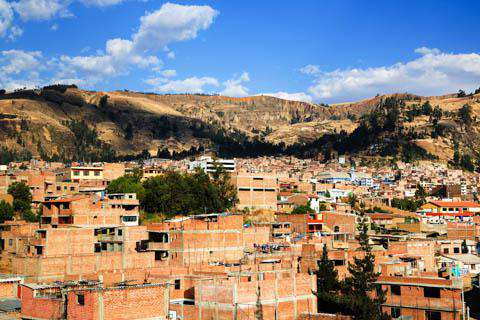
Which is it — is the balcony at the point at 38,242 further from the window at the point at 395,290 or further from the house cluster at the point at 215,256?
the window at the point at 395,290

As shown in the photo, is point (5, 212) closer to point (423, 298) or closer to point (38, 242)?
point (38, 242)

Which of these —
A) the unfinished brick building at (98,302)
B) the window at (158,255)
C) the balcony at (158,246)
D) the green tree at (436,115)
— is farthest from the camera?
the green tree at (436,115)

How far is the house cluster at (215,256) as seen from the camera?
30859mm

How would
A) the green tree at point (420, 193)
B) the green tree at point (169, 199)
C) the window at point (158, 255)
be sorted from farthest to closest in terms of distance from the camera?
the green tree at point (420, 193)
the green tree at point (169, 199)
the window at point (158, 255)

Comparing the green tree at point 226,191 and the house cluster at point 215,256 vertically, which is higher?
the green tree at point 226,191

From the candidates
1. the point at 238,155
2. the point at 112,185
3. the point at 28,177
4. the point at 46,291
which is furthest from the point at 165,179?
the point at 238,155

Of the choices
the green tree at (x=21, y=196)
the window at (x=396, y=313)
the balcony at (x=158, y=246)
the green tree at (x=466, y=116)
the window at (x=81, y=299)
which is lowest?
the window at (x=396, y=313)

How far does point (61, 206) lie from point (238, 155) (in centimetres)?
12070

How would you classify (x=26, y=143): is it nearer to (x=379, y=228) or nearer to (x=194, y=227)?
(x=379, y=228)

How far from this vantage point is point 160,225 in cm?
5075

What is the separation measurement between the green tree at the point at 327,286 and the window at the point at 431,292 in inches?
189

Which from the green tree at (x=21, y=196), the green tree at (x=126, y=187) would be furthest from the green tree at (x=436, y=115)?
the green tree at (x=21, y=196)

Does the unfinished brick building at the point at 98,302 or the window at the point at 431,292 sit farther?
the window at the point at 431,292

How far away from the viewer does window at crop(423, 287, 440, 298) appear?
38.4m
